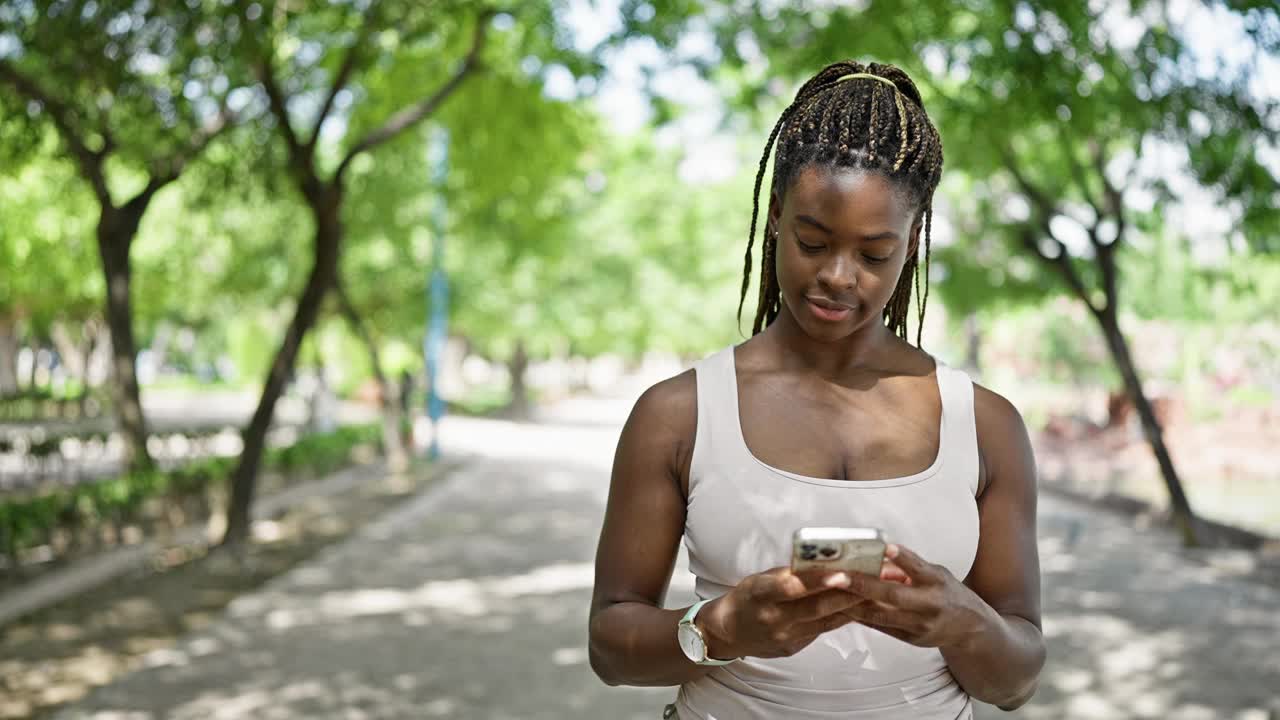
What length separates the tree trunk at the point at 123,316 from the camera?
1233cm

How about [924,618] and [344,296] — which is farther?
[344,296]

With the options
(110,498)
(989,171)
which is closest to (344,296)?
(110,498)

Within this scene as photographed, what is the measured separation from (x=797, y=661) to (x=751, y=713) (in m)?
0.11

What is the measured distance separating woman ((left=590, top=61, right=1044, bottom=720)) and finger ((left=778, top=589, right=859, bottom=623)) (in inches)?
6.0

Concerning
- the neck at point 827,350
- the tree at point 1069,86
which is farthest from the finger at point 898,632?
the tree at point 1069,86

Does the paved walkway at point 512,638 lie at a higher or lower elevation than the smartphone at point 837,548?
lower

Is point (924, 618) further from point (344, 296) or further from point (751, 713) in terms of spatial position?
point (344, 296)

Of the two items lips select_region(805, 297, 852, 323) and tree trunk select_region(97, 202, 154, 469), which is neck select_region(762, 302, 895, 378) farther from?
tree trunk select_region(97, 202, 154, 469)

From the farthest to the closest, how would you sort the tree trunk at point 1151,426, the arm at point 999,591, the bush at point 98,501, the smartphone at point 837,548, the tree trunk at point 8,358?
1. the tree trunk at point 8,358
2. the tree trunk at point 1151,426
3. the bush at point 98,501
4. the arm at point 999,591
5. the smartphone at point 837,548

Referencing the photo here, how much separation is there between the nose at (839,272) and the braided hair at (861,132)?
13 centimetres

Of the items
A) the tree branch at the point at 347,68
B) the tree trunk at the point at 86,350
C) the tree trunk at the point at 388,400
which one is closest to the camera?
the tree branch at the point at 347,68

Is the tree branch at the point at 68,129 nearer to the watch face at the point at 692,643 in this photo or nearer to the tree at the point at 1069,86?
the tree at the point at 1069,86

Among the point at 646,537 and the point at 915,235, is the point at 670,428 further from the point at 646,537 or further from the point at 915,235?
the point at 915,235

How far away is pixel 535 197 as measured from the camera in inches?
673
